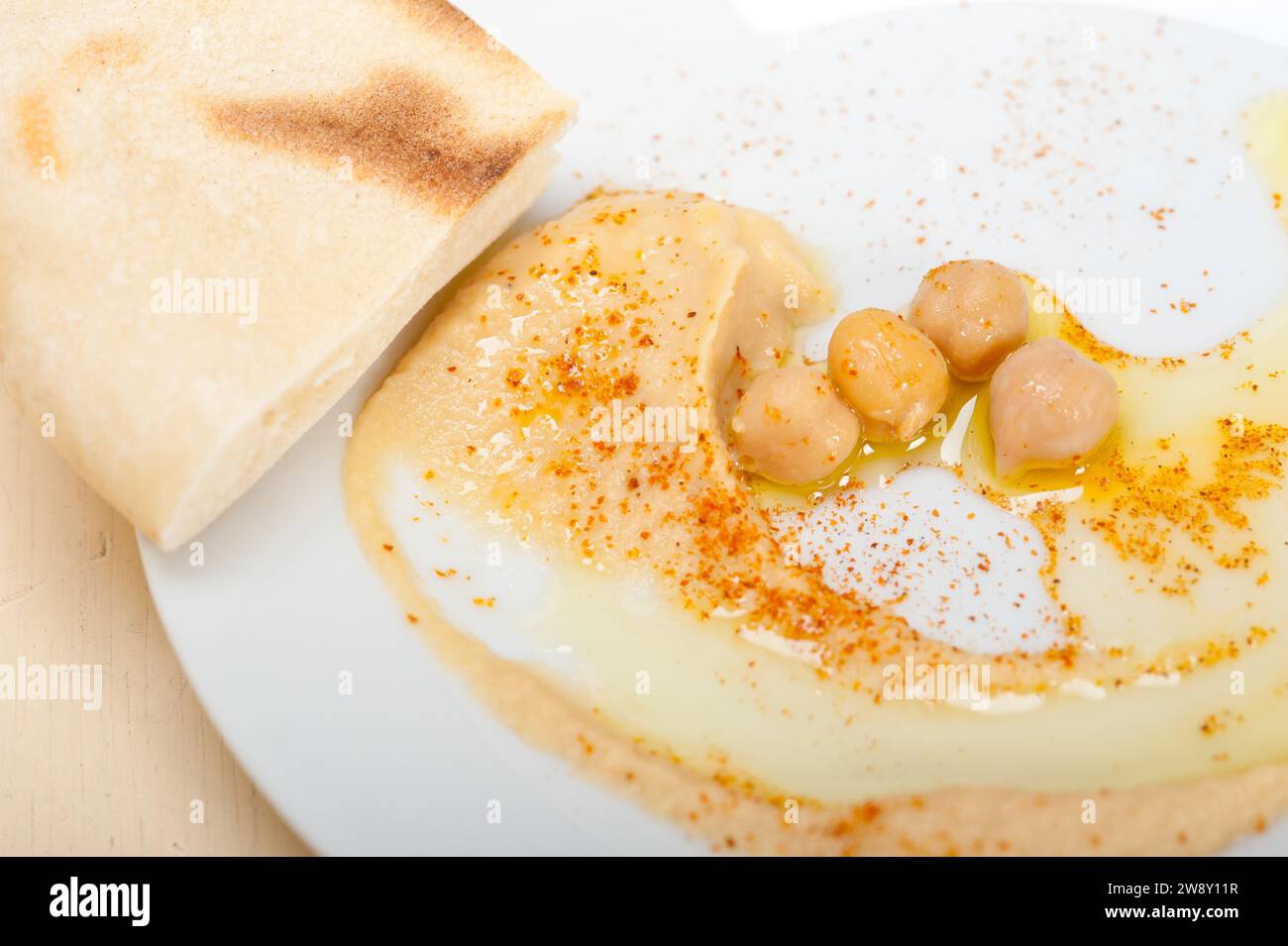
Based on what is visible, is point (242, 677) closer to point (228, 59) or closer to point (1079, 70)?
point (228, 59)

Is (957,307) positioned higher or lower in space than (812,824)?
higher

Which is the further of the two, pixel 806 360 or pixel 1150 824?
pixel 806 360

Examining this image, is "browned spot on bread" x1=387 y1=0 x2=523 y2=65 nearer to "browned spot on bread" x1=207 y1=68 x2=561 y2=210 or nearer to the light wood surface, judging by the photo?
"browned spot on bread" x1=207 y1=68 x2=561 y2=210

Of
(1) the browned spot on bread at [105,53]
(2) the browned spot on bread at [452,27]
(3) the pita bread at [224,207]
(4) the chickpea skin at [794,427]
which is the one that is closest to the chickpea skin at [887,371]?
(4) the chickpea skin at [794,427]

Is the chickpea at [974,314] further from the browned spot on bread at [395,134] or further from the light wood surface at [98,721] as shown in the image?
the light wood surface at [98,721]

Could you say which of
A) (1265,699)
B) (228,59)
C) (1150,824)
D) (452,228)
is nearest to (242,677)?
(452,228)

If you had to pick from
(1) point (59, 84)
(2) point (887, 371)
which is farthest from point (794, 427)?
(1) point (59, 84)
